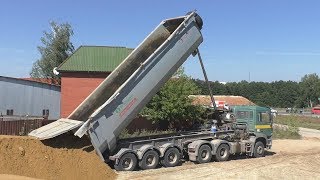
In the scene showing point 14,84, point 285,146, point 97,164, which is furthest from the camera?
point 14,84

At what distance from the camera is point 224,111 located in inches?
883

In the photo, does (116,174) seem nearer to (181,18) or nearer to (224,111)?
(181,18)

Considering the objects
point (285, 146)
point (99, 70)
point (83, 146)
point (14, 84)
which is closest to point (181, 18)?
point (83, 146)

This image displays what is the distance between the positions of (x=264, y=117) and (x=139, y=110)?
8048 mm

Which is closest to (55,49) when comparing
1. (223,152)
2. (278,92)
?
(223,152)

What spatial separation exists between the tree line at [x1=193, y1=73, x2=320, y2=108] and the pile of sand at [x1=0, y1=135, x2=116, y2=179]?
100579 mm

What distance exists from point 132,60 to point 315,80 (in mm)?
115859

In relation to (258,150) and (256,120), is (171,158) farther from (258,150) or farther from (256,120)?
(256,120)

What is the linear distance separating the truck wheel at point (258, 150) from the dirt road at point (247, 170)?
0.37m

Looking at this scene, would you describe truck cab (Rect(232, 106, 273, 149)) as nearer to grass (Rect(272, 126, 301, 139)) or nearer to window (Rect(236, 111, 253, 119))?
window (Rect(236, 111, 253, 119))

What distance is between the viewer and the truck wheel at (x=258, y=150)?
21.5 meters

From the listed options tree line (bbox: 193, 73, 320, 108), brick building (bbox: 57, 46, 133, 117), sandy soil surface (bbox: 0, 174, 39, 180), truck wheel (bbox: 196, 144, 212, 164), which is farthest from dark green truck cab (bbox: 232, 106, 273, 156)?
tree line (bbox: 193, 73, 320, 108)

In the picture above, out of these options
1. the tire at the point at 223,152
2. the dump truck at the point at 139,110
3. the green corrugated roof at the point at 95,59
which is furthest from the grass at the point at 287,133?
the tire at the point at 223,152

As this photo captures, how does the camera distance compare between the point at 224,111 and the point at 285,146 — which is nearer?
the point at 224,111
